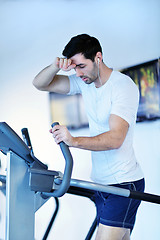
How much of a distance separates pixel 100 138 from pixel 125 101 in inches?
11.1

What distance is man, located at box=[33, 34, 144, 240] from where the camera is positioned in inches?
60.6

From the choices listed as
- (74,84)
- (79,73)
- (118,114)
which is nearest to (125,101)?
(118,114)

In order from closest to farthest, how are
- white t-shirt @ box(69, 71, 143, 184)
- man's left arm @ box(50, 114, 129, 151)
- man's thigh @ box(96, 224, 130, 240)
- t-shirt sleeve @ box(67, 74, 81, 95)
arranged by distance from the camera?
man's left arm @ box(50, 114, 129, 151) < man's thigh @ box(96, 224, 130, 240) < white t-shirt @ box(69, 71, 143, 184) < t-shirt sleeve @ box(67, 74, 81, 95)

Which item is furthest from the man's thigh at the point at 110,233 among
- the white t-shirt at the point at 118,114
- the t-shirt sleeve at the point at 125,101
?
the t-shirt sleeve at the point at 125,101

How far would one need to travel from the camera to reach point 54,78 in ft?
6.59

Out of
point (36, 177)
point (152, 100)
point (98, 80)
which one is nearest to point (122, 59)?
point (152, 100)

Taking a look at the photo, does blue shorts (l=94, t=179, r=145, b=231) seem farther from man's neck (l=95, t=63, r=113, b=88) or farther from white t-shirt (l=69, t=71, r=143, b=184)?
man's neck (l=95, t=63, r=113, b=88)

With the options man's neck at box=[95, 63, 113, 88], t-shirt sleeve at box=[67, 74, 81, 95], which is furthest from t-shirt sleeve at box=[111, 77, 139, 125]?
t-shirt sleeve at box=[67, 74, 81, 95]

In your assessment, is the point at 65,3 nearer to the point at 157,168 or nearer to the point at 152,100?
the point at 152,100

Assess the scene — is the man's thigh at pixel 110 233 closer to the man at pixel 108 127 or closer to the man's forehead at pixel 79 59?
the man at pixel 108 127

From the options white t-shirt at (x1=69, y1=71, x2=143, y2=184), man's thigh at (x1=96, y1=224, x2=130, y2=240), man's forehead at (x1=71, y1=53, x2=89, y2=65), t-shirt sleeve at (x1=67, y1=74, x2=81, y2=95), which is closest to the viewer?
man's thigh at (x1=96, y1=224, x2=130, y2=240)

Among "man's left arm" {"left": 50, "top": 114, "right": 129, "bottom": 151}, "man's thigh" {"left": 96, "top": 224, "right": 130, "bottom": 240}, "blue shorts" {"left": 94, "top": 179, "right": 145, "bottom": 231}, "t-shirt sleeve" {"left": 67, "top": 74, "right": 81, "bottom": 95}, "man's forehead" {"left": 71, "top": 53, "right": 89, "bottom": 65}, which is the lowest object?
"man's thigh" {"left": 96, "top": 224, "right": 130, "bottom": 240}

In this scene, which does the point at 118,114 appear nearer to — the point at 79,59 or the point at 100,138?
the point at 100,138

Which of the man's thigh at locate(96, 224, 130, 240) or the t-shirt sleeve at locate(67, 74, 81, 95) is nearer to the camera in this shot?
the man's thigh at locate(96, 224, 130, 240)
